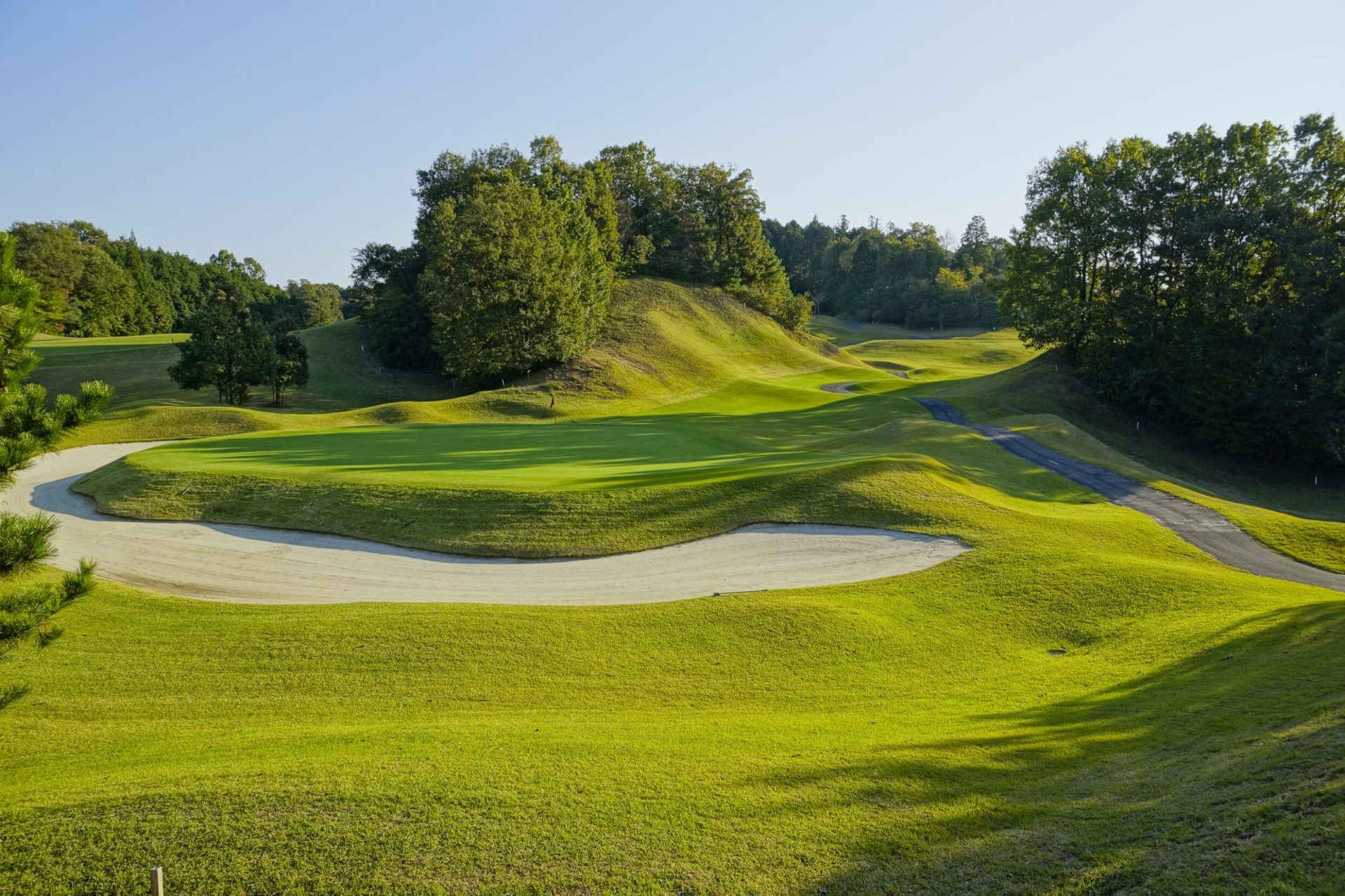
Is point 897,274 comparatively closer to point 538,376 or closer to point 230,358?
point 538,376

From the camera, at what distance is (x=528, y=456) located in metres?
30.5

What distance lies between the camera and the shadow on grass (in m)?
6.12

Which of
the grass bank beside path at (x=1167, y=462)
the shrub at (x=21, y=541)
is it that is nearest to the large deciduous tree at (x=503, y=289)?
the grass bank beside path at (x=1167, y=462)

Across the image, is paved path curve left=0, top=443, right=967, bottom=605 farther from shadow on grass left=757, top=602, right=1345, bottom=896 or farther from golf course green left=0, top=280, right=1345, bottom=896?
shadow on grass left=757, top=602, right=1345, bottom=896

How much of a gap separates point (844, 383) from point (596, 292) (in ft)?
79.4

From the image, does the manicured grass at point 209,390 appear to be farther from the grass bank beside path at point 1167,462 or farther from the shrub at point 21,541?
the shrub at point 21,541

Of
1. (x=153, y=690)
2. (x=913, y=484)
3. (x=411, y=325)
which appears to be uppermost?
(x=411, y=325)

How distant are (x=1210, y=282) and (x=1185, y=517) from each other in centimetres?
2519

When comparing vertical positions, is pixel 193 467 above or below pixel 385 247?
below

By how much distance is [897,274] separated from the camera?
465 feet

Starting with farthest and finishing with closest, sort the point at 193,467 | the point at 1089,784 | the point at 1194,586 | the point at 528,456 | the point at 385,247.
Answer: the point at 385,247 → the point at 528,456 → the point at 193,467 → the point at 1194,586 → the point at 1089,784

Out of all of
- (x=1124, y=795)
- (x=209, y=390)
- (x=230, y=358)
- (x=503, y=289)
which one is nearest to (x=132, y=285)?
(x=209, y=390)

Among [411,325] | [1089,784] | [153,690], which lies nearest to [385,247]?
[411,325]

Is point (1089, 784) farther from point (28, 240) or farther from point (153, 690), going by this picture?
point (28, 240)
